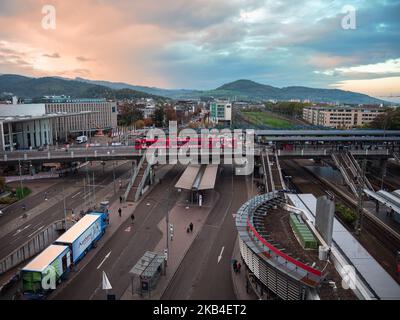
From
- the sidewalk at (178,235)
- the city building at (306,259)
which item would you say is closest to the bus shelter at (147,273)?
the sidewalk at (178,235)

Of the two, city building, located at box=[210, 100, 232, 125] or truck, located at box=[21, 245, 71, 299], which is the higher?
city building, located at box=[210, 100, 232, 125]

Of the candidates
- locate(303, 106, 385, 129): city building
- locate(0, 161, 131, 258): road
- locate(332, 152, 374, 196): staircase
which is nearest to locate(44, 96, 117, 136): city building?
locate(0, 161, 131, 258): road

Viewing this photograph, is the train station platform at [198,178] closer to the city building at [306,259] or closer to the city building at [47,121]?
the city building at [306,259]

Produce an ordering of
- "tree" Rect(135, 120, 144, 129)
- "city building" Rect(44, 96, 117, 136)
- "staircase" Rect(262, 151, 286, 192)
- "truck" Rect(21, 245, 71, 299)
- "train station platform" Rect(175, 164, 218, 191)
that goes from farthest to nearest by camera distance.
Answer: "tree" Rect(135, 120, 144, 129) → "city building" Rect(44, 96, 117, 136) → "staircase" Rect(262, 151, 286, 192) → "train station platform" Rect(175, 164, 218, 191) → "truck" Rect(21, 245, 71, 299)

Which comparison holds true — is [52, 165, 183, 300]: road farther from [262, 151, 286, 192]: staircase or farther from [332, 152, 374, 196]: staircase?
[332, 152, 374, 196]: staircase

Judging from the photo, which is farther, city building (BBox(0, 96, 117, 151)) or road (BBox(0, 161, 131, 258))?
city building (BBox(0, 96, 117, 151))

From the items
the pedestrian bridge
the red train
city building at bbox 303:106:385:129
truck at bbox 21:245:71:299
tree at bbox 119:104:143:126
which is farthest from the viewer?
tree at bbox 119:104:143:126
